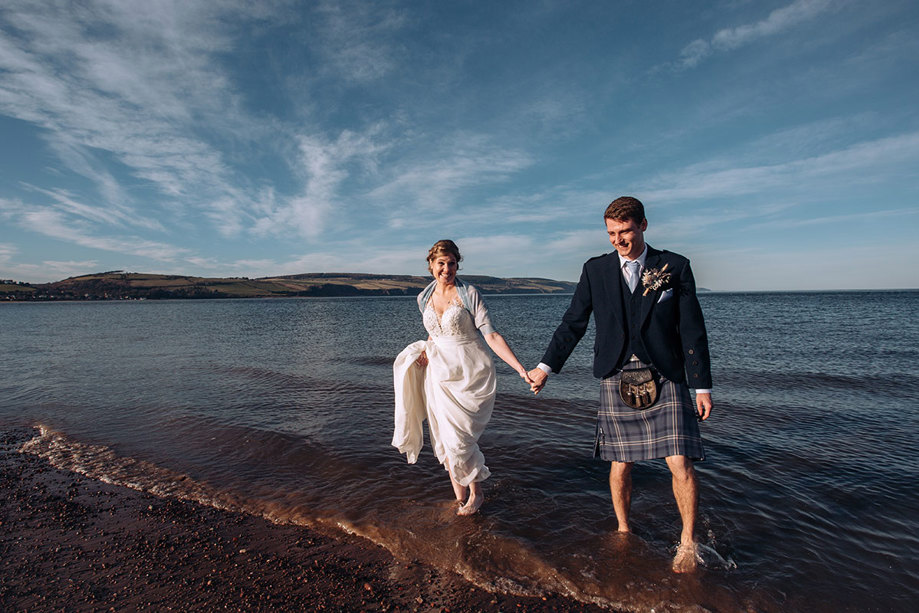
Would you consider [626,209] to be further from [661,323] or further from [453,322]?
[453,322]

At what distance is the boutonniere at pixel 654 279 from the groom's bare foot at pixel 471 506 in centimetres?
307

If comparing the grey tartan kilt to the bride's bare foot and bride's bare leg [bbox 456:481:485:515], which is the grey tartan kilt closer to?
the bride's bare foot

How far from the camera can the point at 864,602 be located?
142 inches

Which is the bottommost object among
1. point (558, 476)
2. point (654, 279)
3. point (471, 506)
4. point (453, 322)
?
point (558, 476)

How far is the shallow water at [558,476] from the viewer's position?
3949mm

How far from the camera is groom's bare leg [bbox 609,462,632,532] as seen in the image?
13.7ft

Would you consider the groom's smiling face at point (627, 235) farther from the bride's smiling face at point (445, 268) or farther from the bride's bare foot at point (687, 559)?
the bride's bare foot at point (687, 559)

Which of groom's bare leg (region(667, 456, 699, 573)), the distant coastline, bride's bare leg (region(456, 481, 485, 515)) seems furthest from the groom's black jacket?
the distant coastline

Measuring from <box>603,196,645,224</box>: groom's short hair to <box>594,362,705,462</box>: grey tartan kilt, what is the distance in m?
1.30

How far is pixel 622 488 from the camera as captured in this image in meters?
4.29

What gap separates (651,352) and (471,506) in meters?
2.81

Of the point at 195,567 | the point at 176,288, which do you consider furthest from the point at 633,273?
the point at 176,288

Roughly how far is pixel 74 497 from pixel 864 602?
27.7 feet

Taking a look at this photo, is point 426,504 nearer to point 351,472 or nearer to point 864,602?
point 351,472
